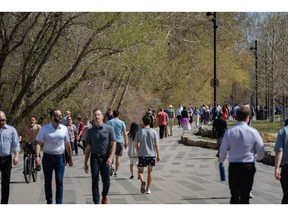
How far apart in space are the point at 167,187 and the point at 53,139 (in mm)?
4258

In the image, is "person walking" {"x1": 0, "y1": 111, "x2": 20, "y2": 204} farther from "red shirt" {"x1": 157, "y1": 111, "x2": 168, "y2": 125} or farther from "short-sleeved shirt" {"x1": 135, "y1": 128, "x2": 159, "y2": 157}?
"red shirt" {"x1": 157, "y1": 111, "x2": 168, "y2": 125}

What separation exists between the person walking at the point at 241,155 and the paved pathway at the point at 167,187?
107 inches

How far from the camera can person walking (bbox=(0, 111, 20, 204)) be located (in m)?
11.4

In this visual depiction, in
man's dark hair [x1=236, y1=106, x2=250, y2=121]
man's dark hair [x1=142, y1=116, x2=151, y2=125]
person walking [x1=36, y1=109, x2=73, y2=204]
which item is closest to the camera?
man's dark hair [x1=236, y1=106, x2=250, y2=121]

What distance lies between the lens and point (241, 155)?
32.0ft

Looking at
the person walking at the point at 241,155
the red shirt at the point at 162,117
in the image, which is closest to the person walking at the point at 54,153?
the person walking at the point at 241,155

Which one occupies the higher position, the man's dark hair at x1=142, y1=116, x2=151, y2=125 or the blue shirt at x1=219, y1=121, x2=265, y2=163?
the man's dark hair at x1=142, y1=116, x2=151, y2=125

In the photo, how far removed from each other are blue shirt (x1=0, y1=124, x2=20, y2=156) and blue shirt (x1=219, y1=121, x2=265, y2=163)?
3.46 meters

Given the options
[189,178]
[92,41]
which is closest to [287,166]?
[189,178]

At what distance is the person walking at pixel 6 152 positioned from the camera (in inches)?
448

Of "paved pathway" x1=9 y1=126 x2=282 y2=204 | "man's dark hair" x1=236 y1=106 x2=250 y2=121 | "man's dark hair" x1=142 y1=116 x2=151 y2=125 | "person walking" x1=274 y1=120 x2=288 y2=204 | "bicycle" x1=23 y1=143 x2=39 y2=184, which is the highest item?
"man's dark hair" x1=236 y1=106 x2=250 y2=121

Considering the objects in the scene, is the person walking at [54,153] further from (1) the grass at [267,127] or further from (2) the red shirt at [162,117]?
(1) the grass at [267,127]

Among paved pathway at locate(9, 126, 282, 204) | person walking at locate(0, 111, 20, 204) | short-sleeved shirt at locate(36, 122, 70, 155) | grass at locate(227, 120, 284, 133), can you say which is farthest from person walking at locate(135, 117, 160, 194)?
grass at locate(227, 120, 284, 133)
